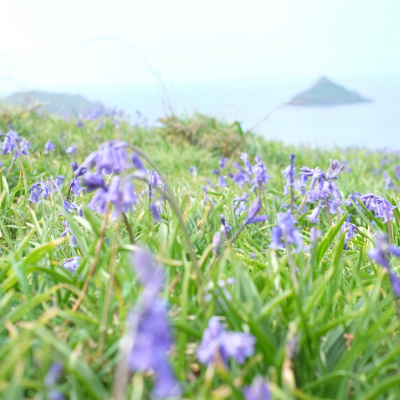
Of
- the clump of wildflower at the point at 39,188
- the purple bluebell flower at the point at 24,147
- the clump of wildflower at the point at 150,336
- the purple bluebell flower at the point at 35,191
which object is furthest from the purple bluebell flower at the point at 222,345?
the purple bluebell flower at the point at 24,147

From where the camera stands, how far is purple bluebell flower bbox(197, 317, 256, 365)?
148cm

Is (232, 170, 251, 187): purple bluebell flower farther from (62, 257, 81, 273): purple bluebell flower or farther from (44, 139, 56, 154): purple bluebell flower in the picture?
(44, 139, 56, 154): purple bluebell flower

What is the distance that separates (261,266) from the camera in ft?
8.25

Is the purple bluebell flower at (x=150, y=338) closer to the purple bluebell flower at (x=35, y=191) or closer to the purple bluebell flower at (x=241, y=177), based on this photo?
the purple bluebell flower at (x=35, y=191)

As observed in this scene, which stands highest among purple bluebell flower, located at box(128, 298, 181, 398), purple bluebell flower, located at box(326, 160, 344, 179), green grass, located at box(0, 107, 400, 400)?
purple bluebell flower, located at box(326, 160, 344, 179)

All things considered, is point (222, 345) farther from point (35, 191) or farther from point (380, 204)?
point (35, 191)

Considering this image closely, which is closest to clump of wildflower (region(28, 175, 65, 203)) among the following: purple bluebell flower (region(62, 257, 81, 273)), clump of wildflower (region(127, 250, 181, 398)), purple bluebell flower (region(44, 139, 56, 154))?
purple bluebell flower (region(62, 257, 81, 273))

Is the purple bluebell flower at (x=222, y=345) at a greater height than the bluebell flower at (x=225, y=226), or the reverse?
the purple bluebell flower at (x=222, y=345)

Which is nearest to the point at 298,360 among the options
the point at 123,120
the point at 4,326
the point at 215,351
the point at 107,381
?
the point at 215,351

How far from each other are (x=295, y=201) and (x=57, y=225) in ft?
8.67

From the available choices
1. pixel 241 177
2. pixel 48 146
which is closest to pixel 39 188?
pixel 48 146

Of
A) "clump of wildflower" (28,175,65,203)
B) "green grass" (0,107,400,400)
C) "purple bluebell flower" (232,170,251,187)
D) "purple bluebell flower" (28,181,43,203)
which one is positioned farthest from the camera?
"purple bluebell flower" (232,170,251,187)

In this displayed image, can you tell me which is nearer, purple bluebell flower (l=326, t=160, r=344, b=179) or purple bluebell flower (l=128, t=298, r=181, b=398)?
purple bluebell flower (l=128, t=298, r=181, b=398)

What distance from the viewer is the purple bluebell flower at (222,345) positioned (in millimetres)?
1482
